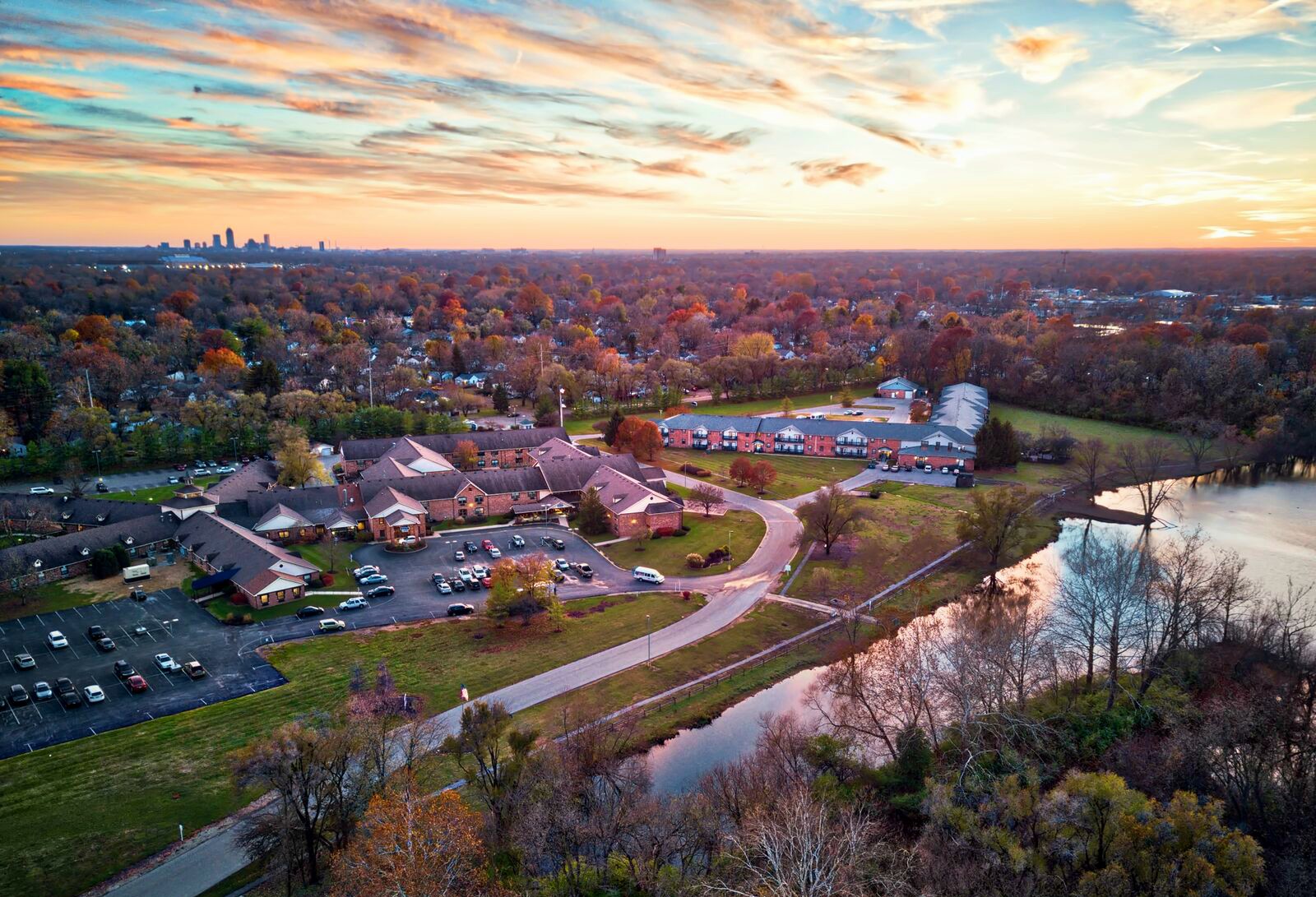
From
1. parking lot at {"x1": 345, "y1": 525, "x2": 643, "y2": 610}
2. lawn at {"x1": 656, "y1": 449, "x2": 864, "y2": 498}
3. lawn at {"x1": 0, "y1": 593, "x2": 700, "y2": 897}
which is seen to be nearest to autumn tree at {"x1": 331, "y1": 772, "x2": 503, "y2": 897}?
lawn at {"x1": 0, "y1": 593, "x2": 700, "y2": 897}

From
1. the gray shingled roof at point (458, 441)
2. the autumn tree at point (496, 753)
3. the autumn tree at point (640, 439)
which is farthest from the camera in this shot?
the autumn tree at point (640, 439)

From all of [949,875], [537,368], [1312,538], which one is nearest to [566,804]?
[949,875]

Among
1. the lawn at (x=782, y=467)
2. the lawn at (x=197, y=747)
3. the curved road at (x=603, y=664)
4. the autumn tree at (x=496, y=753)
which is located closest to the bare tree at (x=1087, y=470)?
the lawn at (x=782, y=467)

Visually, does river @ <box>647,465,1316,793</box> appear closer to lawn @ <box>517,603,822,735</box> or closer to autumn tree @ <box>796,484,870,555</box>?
lawn @ <box>517,603,822,735</box>

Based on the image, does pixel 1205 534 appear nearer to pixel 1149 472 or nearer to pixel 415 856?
pixel 1149 472

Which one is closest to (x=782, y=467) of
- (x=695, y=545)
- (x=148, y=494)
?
(x=695, y=545)

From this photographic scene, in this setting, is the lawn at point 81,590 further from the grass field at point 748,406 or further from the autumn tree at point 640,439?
the grass field at point 748,406

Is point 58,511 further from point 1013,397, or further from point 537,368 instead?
point 1013,397
